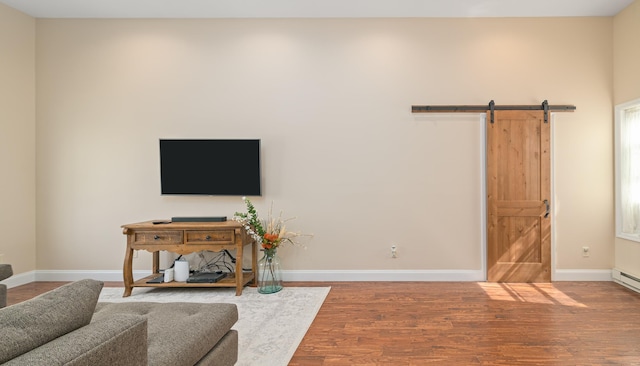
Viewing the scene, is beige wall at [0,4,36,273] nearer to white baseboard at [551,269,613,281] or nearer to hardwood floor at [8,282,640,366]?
hardwood floor at [8,282,640,366]

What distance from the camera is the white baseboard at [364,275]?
496 cm

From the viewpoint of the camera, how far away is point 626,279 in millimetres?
4660

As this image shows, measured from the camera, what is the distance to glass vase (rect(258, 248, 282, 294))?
4.62 m

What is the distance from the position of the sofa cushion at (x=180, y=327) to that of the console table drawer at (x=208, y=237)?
6.39 feet

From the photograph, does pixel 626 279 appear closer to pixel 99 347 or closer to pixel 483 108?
pixel 483 108

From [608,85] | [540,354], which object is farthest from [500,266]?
[608,85]

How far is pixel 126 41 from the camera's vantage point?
519cm

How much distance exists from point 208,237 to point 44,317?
3.17 metres

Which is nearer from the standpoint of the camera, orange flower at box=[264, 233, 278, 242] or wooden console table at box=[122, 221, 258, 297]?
wooden console table at box=[122, 221, 258, 297]

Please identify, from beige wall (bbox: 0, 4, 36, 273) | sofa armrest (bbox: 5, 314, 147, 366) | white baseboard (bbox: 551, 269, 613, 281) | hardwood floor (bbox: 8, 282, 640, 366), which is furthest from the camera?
white baseboard (bbox: 551, 269, 613, 281)

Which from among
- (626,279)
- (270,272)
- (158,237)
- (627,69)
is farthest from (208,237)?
(627,69)

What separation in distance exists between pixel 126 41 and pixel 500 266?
5.52 metres

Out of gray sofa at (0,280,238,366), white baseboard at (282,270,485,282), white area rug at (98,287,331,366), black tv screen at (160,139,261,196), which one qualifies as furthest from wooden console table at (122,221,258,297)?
gray sofa at (0,280,238,366)

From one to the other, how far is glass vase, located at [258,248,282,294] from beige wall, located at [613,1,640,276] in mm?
4069
